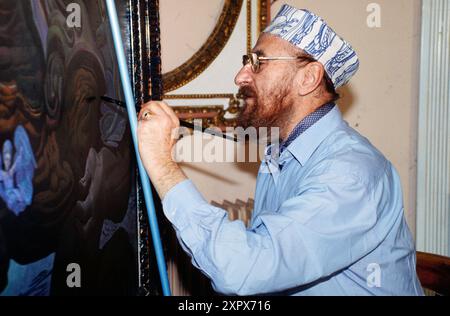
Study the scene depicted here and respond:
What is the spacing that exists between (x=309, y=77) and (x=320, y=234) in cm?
58

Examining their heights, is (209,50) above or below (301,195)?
above

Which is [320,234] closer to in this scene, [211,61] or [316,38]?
[316,38]

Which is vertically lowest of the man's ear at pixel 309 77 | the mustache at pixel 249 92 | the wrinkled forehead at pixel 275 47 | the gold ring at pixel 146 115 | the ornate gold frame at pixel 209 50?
the gold ring at pixel 146 115

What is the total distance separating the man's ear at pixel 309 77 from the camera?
1361mm

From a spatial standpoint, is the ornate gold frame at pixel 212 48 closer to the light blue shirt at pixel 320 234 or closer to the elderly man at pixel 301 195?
the elderly man at pixel 301 195

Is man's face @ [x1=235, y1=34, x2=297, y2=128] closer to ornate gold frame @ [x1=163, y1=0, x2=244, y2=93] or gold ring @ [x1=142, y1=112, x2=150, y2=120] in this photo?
gold ring @ [x1=142, y1=112, x2=150, y2=120]

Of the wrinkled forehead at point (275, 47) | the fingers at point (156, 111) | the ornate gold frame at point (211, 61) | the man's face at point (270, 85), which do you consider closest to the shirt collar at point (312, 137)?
the man's face at point (270, 85)

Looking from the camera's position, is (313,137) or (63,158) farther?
Answer: (313,137)

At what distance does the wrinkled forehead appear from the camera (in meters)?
1.37

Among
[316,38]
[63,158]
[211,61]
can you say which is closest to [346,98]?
[211,61]

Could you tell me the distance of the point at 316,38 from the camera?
4.48ft

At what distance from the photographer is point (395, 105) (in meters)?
2.46

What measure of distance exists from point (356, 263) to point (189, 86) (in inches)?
51.8

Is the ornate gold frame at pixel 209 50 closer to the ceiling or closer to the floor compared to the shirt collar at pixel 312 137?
closer to the ceiling
